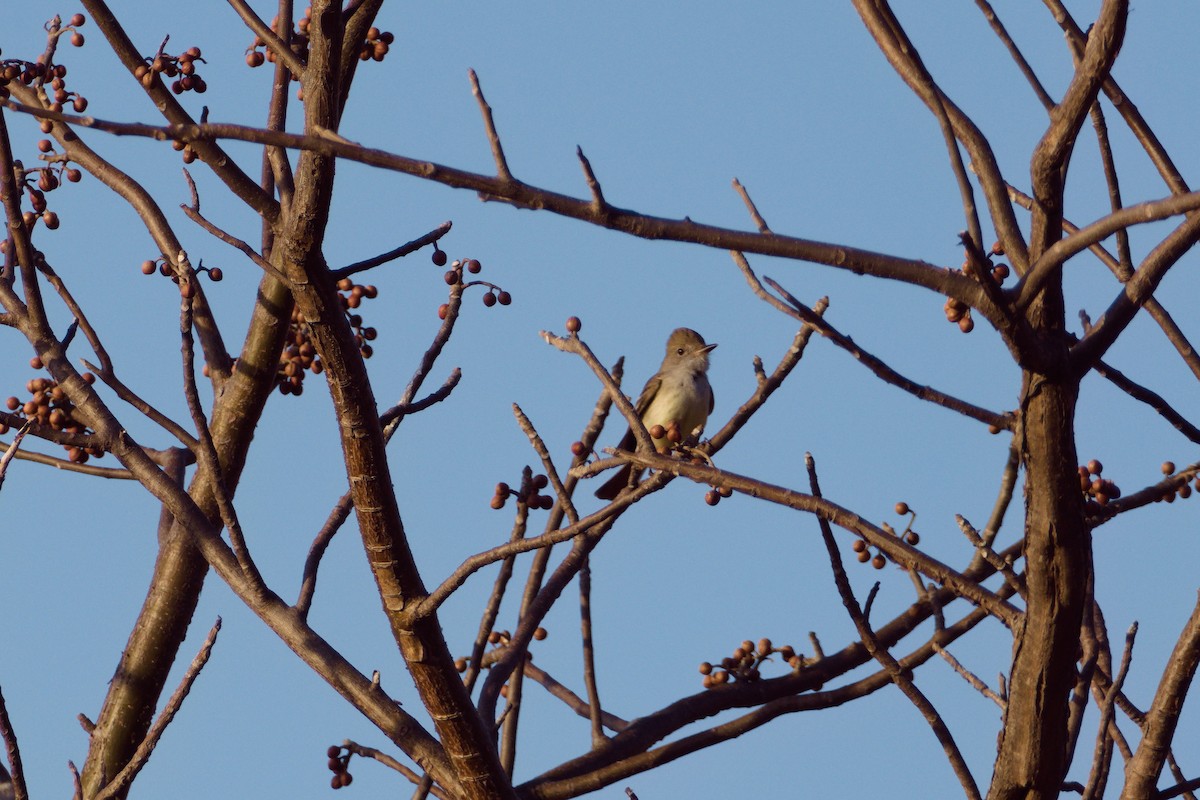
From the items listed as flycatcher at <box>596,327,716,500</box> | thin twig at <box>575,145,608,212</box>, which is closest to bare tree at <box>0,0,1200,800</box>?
thin twig at <box>575,145,608,212</box>

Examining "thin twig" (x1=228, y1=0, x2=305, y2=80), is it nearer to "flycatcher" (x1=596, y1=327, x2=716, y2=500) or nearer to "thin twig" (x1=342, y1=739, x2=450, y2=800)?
"thin twig" (x1=342, y1=739, x2=450, y2=800)

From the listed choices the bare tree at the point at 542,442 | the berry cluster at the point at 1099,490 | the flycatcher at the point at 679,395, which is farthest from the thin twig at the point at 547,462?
the flycatcher at the point at 679,395

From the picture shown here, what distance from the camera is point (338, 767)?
16.5 ft

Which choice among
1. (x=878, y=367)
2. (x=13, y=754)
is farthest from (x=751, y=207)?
(x=13, y=754)

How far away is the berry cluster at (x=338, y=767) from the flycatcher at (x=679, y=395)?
441 cm

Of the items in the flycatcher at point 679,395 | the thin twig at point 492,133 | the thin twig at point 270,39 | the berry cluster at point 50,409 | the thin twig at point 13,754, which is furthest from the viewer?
the flycatcher at point 679,395

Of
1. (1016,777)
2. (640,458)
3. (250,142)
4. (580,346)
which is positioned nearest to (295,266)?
(580,346)

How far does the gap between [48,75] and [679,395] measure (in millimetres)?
5245

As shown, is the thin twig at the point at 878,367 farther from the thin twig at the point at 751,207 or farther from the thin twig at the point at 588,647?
the thin twig at the point at 588,647

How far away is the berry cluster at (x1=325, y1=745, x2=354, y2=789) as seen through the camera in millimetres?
5012

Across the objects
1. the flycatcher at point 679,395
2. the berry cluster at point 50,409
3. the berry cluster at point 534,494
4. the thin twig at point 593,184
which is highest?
the flycatcher at point 679,395

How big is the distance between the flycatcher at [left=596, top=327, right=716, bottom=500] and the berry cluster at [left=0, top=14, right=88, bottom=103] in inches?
183

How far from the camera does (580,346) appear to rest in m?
3.85

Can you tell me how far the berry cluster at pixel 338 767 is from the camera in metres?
5.01
